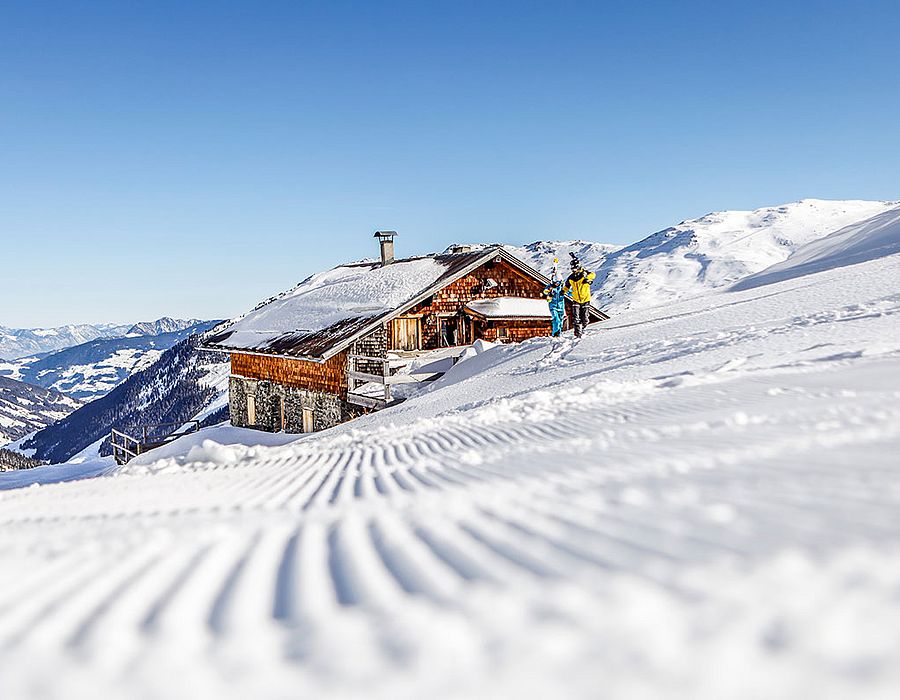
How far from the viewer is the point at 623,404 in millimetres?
7422

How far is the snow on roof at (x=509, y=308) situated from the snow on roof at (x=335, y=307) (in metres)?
1.33

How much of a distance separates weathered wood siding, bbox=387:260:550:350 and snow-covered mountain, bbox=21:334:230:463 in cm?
13327

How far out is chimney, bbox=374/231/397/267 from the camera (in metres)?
25.9

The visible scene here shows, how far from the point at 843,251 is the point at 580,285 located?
497 inches

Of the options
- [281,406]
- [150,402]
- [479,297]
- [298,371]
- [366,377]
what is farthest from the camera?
[150,402]

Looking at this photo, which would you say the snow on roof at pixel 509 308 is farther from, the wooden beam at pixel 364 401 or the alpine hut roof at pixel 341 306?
the wooden beam at pixel 364 401

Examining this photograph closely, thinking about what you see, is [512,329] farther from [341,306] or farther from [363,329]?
[363,329]

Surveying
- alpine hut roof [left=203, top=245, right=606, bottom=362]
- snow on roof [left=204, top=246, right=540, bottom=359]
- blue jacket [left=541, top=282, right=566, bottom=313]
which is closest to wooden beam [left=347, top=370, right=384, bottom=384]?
alpine hut roof [left=203, top=245, right=606, bottom=362]

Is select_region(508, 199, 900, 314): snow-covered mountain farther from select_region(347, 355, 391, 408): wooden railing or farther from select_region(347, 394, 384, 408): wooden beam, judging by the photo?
select_region(347, 394, 384, 408): wooden beam

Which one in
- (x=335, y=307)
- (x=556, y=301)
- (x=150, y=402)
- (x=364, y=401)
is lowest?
(x=150, y=402)

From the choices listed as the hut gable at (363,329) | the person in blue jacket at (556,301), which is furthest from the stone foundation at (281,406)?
the person in blue jacket at (556,301)

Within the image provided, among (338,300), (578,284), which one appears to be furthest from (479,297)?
(578,284)

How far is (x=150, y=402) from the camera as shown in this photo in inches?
6673

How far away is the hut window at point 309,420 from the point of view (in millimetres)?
21406
